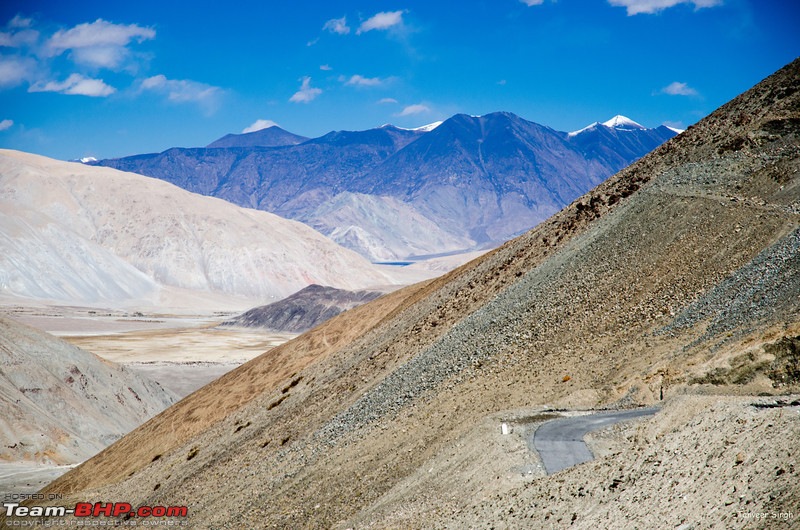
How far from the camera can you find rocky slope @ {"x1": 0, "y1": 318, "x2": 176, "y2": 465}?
4981cm

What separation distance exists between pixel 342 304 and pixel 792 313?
140 metres

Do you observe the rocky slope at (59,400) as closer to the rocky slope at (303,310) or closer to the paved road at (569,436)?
the paved road at (569,436)

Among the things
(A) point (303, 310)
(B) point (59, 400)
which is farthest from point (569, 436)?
(A) point (303, 310)

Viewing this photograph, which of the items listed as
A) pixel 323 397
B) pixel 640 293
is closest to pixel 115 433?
pixel 323 397

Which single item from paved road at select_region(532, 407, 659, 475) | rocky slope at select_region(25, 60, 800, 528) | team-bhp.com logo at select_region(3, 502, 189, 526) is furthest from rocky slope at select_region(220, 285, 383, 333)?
paved road at select_region(532, 407, 659, 475)

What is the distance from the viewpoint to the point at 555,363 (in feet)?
83.6

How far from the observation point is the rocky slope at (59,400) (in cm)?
4981

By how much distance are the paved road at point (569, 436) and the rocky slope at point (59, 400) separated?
4134cm

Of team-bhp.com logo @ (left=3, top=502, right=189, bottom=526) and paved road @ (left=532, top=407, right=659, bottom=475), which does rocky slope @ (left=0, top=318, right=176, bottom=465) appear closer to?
team-bhp.com logo @ (left=3, top=502, right=189, bottom=526)

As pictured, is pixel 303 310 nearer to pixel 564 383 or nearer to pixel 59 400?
pixel 59 400

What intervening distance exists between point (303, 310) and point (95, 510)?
411 feet

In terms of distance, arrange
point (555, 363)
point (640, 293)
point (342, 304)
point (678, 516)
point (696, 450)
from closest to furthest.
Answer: point (678, 516) < point (696, 450) < point (555, 363) < point (640, 293) < point (342, 304)

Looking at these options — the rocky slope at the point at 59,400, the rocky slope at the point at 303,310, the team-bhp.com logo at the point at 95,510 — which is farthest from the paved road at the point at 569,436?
the rocky slope at the point at 303,310

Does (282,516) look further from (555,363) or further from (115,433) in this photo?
(115,433)
